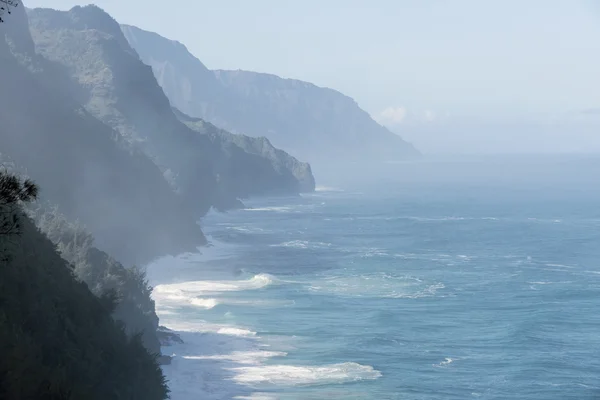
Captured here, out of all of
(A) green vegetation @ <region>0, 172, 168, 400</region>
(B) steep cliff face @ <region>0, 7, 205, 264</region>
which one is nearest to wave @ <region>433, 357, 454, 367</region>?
(A) green vegetation @ <region>0, 172, 168, 400</region>

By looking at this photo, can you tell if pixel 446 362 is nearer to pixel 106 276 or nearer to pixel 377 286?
pixel 106 276

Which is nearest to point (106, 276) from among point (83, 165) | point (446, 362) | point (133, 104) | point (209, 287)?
point (209, 287)

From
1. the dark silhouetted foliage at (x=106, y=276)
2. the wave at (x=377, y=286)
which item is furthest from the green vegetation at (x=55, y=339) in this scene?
the wave at (x=377, y=286)

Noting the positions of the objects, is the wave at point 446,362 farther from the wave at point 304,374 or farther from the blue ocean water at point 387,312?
the wave at point 304,374

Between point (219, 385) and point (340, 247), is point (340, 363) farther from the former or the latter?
point (340, 247)

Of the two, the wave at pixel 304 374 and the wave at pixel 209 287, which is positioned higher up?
the wave at pixel 209 287

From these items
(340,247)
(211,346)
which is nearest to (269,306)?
(211,346)
